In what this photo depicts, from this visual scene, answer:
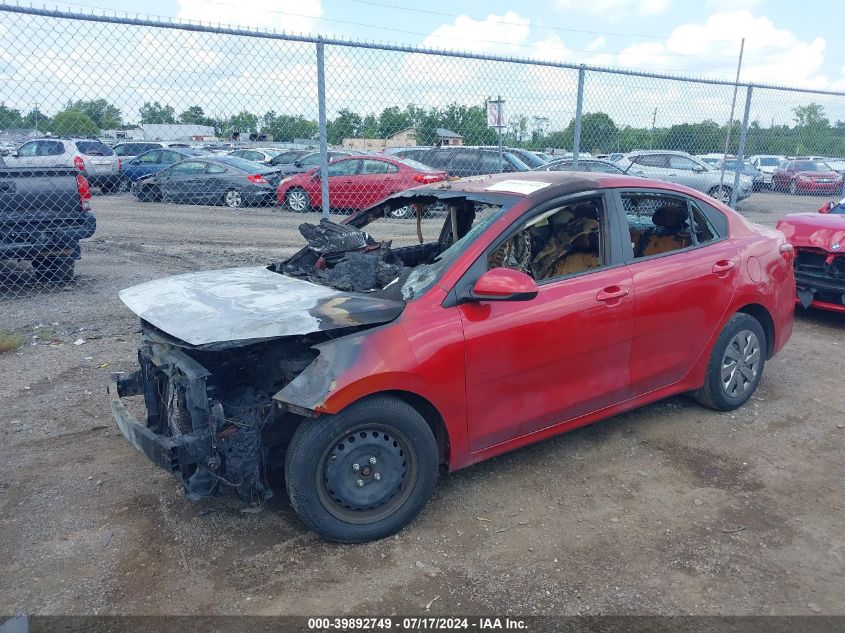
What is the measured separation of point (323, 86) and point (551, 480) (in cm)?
401

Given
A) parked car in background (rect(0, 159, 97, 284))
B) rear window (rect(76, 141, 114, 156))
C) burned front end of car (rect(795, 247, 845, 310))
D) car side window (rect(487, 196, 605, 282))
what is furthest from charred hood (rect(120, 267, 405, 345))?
rear window (rect(76, 141, 114, 156))

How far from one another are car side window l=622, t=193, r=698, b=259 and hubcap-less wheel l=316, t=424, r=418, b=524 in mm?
2083

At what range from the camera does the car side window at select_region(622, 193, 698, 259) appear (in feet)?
14.4

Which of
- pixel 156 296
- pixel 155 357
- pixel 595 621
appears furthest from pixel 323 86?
pixel 595 621

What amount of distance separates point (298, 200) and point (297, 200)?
31 millimetres

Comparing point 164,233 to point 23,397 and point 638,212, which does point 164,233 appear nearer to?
point 23,397

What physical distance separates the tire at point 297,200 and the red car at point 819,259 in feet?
36.0

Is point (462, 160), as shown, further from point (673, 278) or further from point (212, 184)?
point (673, 278)

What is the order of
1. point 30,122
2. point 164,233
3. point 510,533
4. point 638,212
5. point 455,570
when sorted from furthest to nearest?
point 164,233, point 30,122, point 638,212, point 510,533, point 455,570

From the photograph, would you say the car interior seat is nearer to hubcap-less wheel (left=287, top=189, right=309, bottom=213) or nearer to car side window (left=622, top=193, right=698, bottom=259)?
car side window (left=622, top=193, right=698, bottom=259)

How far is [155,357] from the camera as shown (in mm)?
3641

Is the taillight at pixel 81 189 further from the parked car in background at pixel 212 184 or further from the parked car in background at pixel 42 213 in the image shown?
the parked car in background at pixel 212 184

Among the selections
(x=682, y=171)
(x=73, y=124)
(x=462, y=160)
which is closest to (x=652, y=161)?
(x=682, y=171)

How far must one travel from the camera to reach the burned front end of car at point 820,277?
6.80 meters
